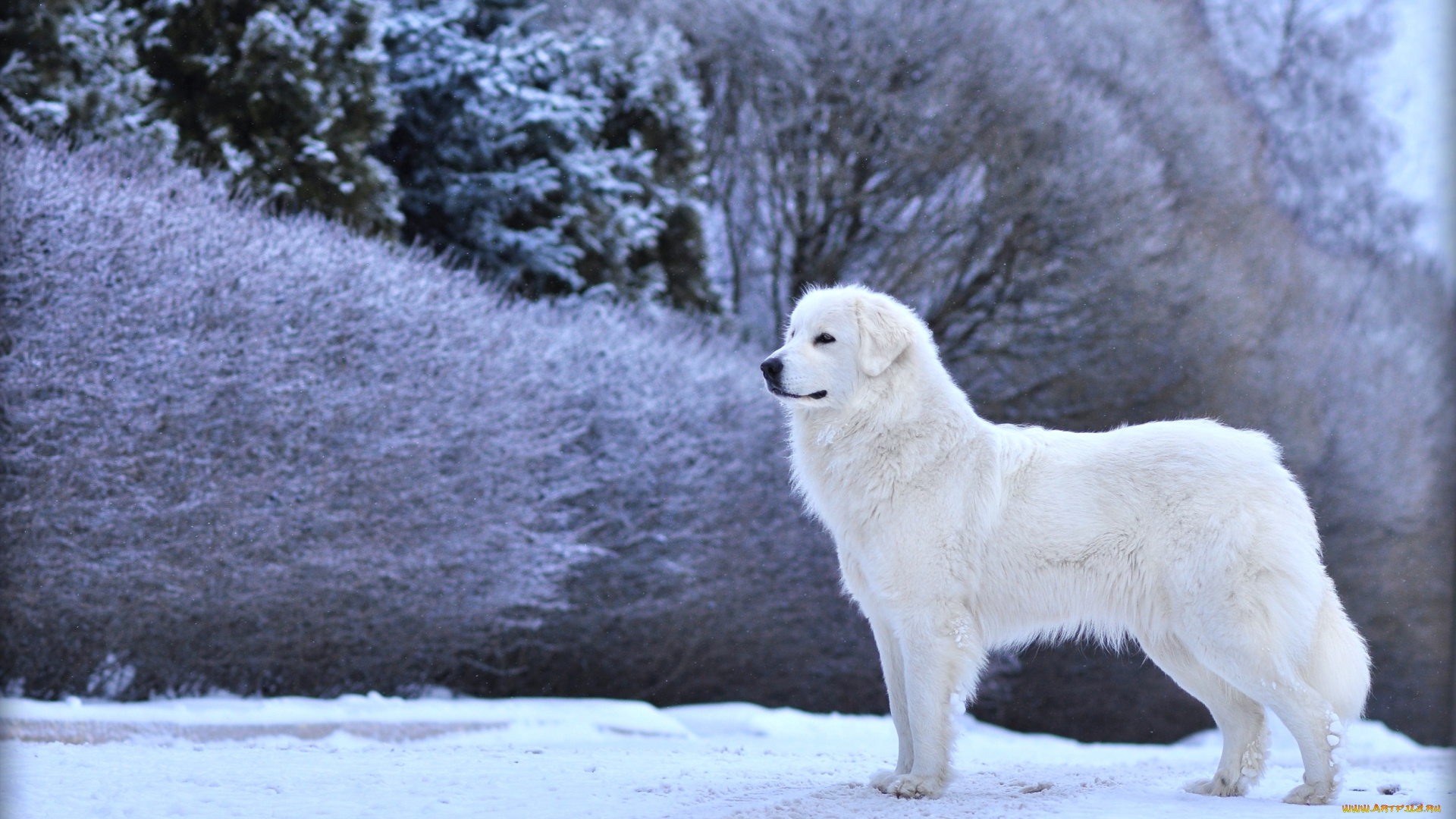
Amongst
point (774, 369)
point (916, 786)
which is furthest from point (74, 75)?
point (916, 786)

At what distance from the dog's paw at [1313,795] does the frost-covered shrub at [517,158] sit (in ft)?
40.2

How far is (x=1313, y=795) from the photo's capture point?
4520 millimetres

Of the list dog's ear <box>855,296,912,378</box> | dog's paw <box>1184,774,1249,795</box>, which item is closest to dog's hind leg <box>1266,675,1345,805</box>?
dog's paw <box>1184,774,1249,795</box>

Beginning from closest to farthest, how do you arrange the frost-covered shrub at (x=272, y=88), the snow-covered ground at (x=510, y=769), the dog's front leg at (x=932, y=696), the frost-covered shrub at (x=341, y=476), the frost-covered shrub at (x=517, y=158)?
1. the snow-covered ground at (x=510, y=769)
2. the dog's front leg at (x=932, y=696)
3. the frost-covered shrub at (x=341, y=476)
4. the frost-covered shrub at (x=272, y=88)
5. the frost-covered shrub at (x=517, y=158)

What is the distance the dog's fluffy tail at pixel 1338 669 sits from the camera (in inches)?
185

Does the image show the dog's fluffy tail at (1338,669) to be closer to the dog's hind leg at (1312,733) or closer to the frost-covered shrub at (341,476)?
the dog's hind leg at (1312,733)

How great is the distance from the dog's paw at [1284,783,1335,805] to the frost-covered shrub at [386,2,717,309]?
1224cm

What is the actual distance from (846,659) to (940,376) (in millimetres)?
9421

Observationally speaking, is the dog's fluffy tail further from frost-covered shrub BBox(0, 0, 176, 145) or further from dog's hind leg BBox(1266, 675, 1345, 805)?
frost-covered shrub BBox(0, 0, 176, 145)

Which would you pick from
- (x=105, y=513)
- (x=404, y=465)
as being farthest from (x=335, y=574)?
(x=105, y=513)

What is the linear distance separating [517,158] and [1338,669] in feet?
44.3

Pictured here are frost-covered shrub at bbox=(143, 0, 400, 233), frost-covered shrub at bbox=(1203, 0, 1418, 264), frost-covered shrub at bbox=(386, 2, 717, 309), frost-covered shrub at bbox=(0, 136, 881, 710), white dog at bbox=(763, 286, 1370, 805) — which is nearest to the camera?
white dog at bbox=(763, 286, 1370, 805)

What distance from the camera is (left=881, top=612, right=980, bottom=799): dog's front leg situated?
475 centimetres

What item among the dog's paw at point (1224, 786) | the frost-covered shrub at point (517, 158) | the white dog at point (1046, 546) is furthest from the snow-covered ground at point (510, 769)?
the frost-covered shrub at point (517, 158)
